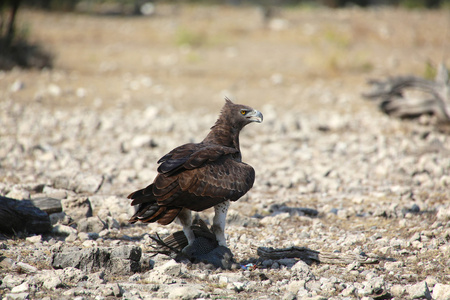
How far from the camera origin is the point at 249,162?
8.76m

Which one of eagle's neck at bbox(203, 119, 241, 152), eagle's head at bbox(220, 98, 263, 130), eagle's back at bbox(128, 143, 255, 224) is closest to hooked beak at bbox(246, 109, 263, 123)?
eagle's head at bbox(220, 98, 263, 130)

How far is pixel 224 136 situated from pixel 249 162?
10.1 ft

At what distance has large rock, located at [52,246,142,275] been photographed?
4.39 metres

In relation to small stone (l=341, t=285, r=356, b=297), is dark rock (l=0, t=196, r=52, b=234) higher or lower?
lower

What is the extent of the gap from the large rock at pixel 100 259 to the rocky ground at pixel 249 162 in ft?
0.04

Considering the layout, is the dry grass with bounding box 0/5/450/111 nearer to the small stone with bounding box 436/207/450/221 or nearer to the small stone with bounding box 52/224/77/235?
the small stone with bounding box 436/207/450/221

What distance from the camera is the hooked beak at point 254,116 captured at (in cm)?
575

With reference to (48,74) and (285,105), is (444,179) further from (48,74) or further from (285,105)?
(48,74)

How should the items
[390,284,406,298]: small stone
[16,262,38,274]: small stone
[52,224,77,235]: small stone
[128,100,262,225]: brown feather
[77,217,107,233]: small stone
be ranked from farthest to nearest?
1. [77,217,107,233]: small stone
2. [52,224,77,235]: small stone
3. [128,100,262,225]: brown feather
4. [16,262,38,274]: small stone
5. [390,284,406,298]: small stone

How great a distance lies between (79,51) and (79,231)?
15.3m

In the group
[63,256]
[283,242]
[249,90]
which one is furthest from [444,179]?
[249,90]

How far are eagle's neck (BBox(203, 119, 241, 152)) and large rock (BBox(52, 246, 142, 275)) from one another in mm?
1676

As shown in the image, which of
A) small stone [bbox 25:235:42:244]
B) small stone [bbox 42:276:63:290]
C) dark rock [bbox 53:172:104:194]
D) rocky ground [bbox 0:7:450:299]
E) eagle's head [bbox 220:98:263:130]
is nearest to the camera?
small stone [bbox 42:276:63:290]

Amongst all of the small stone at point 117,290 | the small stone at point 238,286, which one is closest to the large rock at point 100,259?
the small stone at point 117,290
